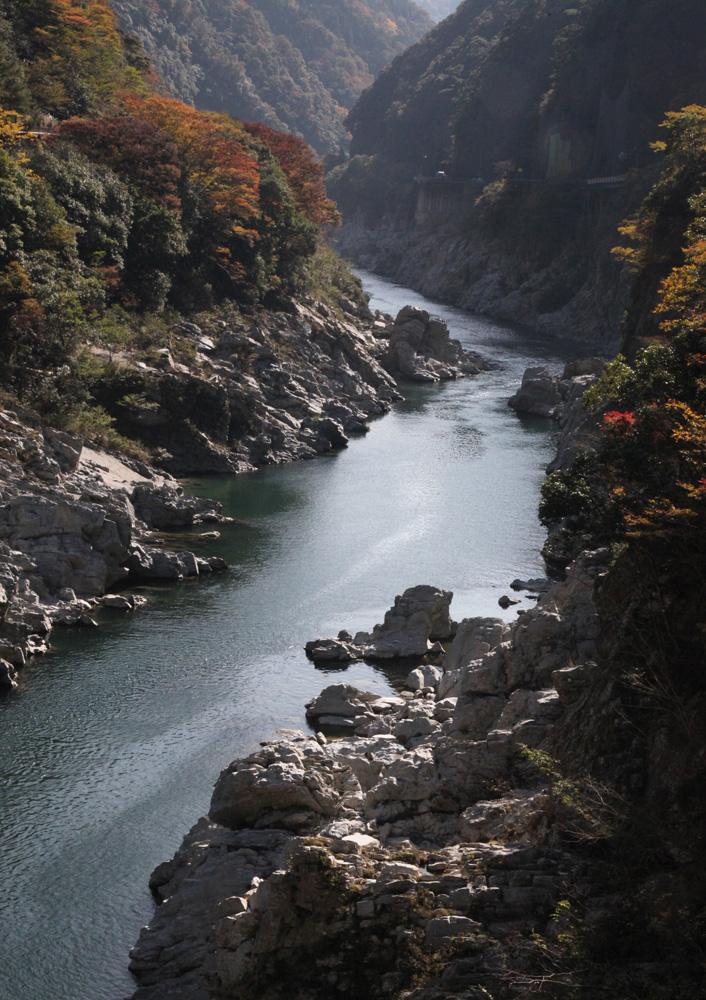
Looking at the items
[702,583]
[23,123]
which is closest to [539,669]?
[702,583]

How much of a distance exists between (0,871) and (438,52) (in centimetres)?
15127

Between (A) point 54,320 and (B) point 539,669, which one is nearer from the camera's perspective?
(B) point 539,669

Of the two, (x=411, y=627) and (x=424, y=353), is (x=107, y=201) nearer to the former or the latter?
(x=411, y=627)

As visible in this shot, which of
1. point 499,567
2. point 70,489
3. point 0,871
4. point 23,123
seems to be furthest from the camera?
point 23,123

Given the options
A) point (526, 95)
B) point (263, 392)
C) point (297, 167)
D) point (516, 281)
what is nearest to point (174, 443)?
point (263, 392)

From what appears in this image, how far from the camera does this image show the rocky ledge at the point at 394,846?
11672 mm

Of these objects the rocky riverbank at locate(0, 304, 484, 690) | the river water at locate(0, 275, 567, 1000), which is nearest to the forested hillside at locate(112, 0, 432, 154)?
the rocky riverbank at locate(0, 304, 484, 690)

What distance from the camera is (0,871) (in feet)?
57.4

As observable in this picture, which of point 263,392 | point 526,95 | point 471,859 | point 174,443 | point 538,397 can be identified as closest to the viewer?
point 471,859

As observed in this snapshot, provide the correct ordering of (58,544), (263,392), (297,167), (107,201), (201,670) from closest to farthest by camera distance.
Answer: (201,670) → (58,544) → (107,201) → (263,392) → (297,167)

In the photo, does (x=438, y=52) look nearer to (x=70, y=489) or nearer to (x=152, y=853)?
(x=70, y=489)

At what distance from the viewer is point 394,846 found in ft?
49.3

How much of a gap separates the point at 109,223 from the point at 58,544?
2124 centimetres

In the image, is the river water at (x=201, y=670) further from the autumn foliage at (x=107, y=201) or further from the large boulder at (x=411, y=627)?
the autumn foliage at (x=107, y=201)
